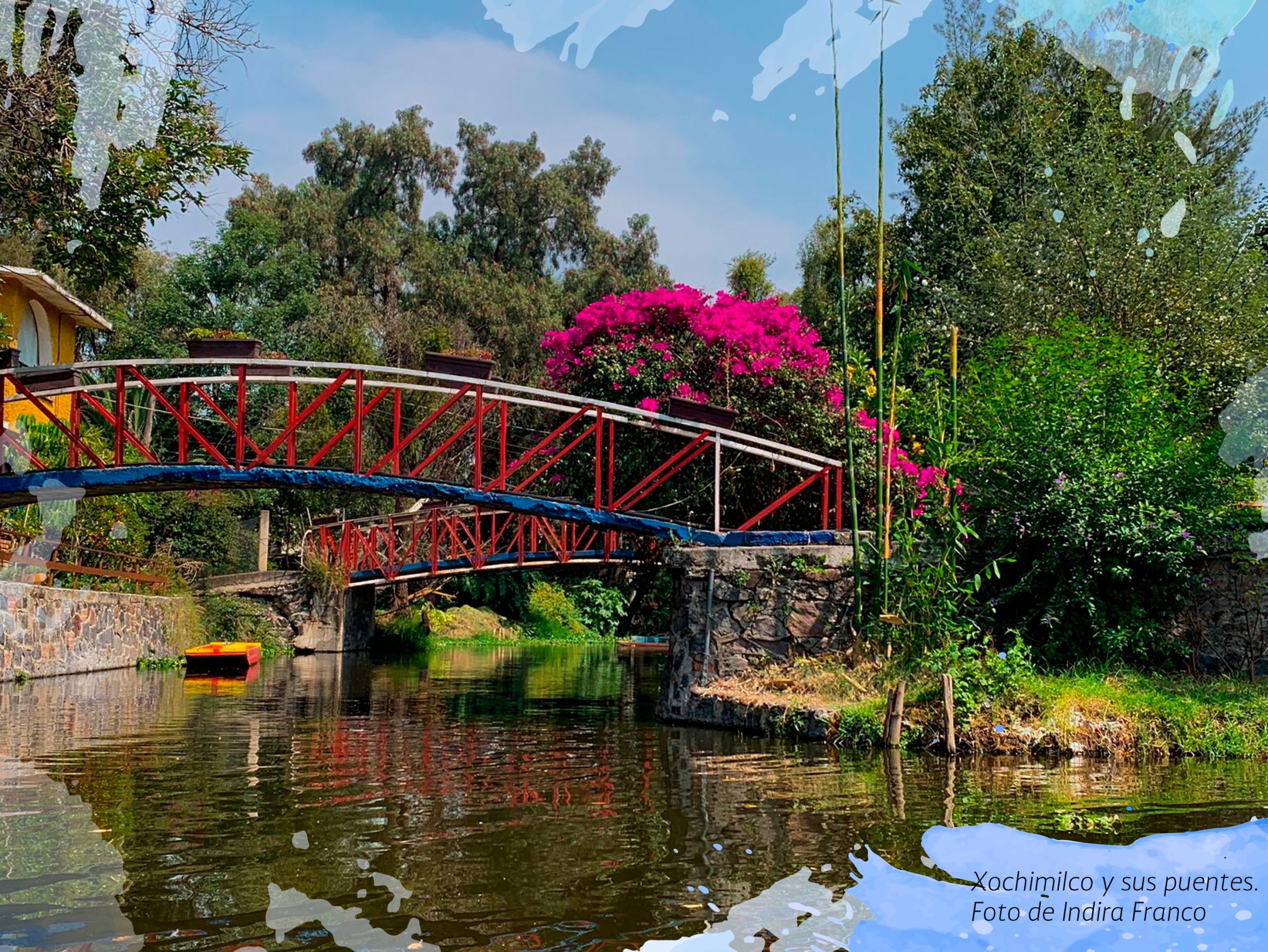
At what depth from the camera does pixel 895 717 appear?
10.2 meters

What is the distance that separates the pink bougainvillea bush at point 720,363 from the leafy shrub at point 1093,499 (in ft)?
10.5

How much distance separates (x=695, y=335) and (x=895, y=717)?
26.0 feet

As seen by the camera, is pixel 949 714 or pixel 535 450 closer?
pixel 949 714

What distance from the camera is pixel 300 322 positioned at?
123ft

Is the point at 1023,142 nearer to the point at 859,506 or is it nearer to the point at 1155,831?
the point at 859,506

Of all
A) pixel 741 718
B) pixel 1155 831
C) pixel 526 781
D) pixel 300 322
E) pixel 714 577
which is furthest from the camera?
pixel 300 322

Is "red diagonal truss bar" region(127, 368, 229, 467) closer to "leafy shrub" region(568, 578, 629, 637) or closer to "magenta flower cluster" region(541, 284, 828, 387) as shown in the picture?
"magenta flower cluster" region(541, 284, 828, 387)

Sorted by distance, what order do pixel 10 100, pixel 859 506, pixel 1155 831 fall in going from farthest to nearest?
pixel 859 506
pixel 10 100
pixel 1155 831

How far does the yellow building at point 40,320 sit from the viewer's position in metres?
21.5

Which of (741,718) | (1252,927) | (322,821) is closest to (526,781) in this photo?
(322,821)

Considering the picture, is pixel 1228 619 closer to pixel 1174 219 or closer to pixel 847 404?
pixel 847 404

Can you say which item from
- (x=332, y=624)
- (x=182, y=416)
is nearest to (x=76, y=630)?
(x=182, y=416)

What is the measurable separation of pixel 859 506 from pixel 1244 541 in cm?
435

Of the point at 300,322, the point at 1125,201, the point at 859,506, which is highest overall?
the point at 300,322
